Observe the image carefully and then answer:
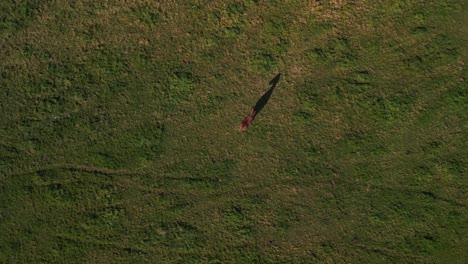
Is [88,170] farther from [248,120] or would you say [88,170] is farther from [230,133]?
[248,120]

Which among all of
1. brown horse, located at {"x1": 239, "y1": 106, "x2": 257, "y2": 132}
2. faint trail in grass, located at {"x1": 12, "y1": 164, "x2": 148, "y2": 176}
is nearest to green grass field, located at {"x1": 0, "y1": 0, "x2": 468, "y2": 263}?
faint trail in grass, located at {"x1": 12, "y1": 164, "x2": 148, "y2": 176}

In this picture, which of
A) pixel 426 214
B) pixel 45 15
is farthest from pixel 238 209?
pixel 45 15

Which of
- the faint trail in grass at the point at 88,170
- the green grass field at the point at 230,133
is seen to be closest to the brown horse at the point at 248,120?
the green grass field at the point at 230,133

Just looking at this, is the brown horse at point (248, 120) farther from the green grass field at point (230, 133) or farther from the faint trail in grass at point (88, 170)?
the faint trail in grass at point (88, 170)

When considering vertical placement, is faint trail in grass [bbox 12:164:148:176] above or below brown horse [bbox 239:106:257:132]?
below

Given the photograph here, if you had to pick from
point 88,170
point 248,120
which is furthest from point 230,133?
point 88,170

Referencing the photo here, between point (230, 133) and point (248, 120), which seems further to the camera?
point (230, 133)

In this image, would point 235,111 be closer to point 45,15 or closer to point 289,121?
point 289,121

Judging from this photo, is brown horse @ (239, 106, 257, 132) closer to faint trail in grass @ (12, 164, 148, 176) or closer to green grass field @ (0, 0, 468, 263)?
green grass field @ (0, 0, 468, 263)
